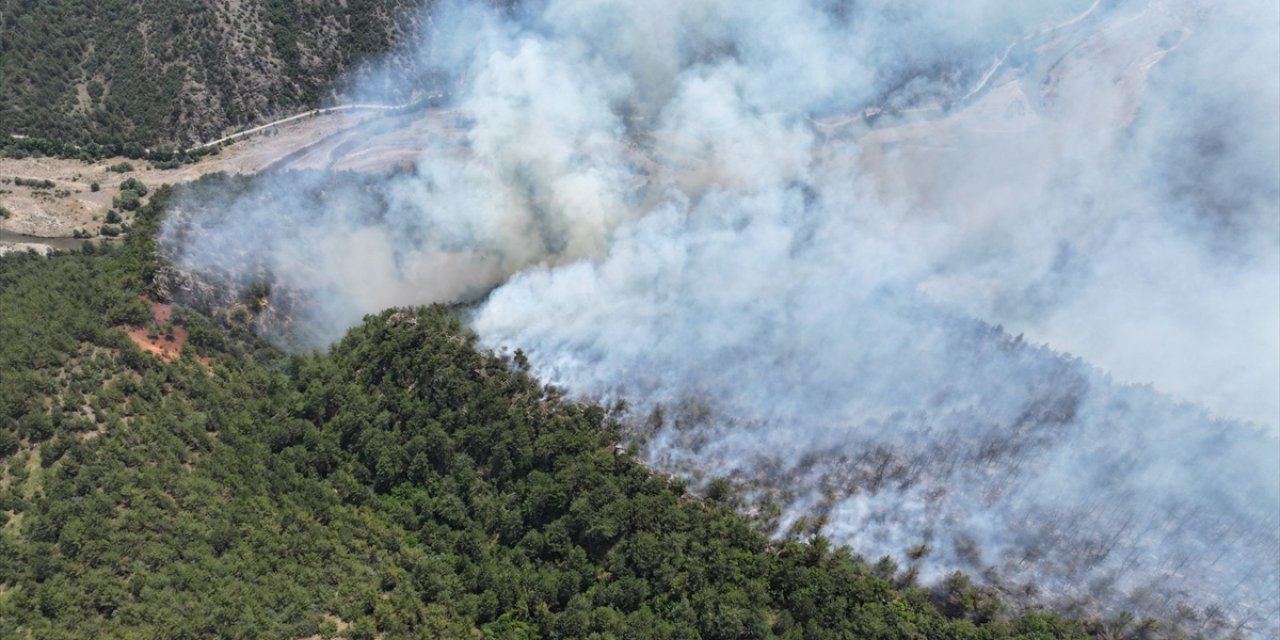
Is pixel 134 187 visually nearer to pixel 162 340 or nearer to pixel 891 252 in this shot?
pixel 162 340

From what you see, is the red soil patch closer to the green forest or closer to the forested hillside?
the green forest

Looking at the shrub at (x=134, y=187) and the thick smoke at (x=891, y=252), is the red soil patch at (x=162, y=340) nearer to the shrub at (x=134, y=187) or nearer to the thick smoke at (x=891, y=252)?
the thick smoke at (x=891, y=252)

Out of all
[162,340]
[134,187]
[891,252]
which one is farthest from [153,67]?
[891,252]

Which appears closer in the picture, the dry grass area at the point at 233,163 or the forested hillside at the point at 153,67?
the dry grass area at the point at 233,163

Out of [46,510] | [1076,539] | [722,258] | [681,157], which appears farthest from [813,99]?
[46,510]

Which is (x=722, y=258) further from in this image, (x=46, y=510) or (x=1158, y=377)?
(x=46, y=510)

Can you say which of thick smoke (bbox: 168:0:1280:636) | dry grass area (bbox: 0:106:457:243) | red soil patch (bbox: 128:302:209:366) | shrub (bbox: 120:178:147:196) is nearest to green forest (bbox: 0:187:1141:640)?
red soil patch (bbox: 128:302:209:366)

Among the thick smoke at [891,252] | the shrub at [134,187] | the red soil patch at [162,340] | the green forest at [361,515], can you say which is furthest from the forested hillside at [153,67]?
the red soil patch at [162,340]
